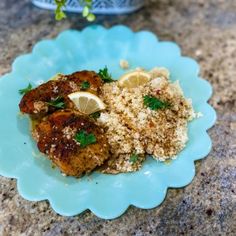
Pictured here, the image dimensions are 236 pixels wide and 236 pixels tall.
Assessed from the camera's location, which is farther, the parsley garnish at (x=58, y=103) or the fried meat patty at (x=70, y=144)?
the parsley garnish at (x=58, y=103)

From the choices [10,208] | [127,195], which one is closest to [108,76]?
[127,195]

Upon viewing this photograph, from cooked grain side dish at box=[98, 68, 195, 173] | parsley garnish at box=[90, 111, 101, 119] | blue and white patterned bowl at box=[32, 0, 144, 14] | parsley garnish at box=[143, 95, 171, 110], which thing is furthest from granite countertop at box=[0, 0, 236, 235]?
parsley garnish at box=[90, 111, 101, 119]

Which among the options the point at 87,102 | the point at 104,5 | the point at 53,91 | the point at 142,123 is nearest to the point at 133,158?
the point at 142,123

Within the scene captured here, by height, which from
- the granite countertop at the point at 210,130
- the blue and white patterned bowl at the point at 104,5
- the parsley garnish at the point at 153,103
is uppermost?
the blue and white patterned bowl at the point at 104,5

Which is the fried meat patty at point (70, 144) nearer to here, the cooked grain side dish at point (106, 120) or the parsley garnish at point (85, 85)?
the cooked grain side dish at point (106, 120)

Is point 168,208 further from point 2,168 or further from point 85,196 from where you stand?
point 2,168

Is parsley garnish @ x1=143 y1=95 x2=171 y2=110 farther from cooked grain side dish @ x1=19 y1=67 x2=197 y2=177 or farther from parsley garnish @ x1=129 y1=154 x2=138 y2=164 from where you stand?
parsley garnish @ x1=129 y1=154 x2=138 y2=164

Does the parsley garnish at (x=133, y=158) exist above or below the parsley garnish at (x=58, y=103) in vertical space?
below

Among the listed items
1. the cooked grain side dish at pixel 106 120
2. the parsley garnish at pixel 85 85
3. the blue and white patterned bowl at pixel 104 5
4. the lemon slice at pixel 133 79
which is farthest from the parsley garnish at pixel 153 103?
the blue and white patterned bowl at pixel 104 5
